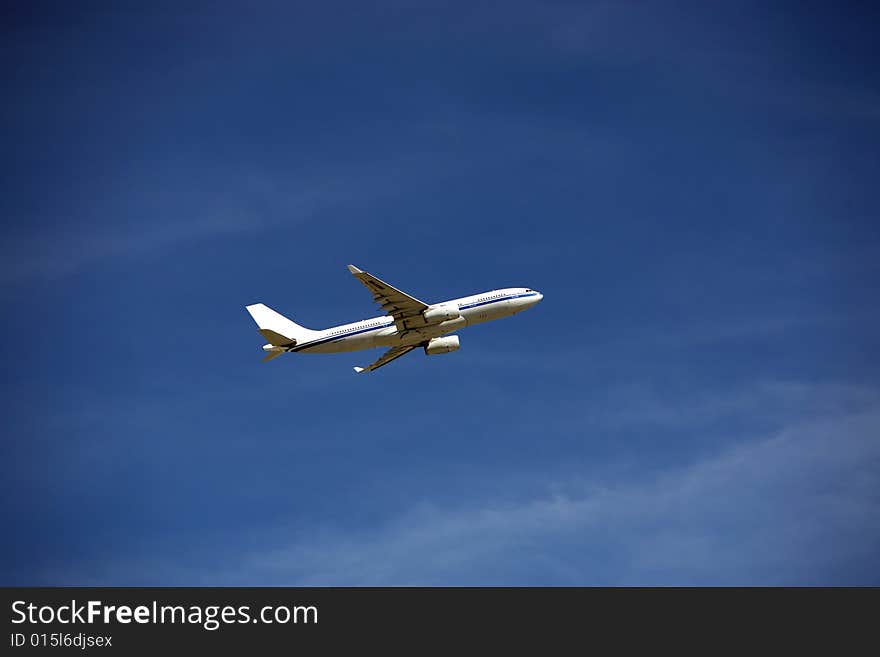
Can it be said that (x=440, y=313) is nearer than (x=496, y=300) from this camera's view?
Yes

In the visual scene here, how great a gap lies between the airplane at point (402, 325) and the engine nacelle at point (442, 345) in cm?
111

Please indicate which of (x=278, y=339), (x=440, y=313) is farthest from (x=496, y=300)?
(x=278, y=339)

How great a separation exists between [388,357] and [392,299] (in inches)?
511

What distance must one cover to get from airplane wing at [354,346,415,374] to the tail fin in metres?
9.67

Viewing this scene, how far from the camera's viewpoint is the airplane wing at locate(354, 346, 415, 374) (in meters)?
141

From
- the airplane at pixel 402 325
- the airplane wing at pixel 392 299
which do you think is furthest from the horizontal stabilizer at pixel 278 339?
the airplane wing at pixel 392 299

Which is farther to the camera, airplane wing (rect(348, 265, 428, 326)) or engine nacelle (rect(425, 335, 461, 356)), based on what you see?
engine nacelle (rect(425, 335, 461, 356))

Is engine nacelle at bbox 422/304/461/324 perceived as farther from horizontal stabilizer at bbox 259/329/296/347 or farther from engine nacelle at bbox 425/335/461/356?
horizontal stabilizer at bbox 259/329/296/347

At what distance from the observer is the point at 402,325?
134 metres

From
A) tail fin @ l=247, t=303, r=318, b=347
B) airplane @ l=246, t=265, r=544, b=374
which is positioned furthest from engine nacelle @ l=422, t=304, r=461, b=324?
tail fin @ l=247, t=303, r=318, b=347

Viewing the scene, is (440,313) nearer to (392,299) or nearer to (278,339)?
(392,299)
